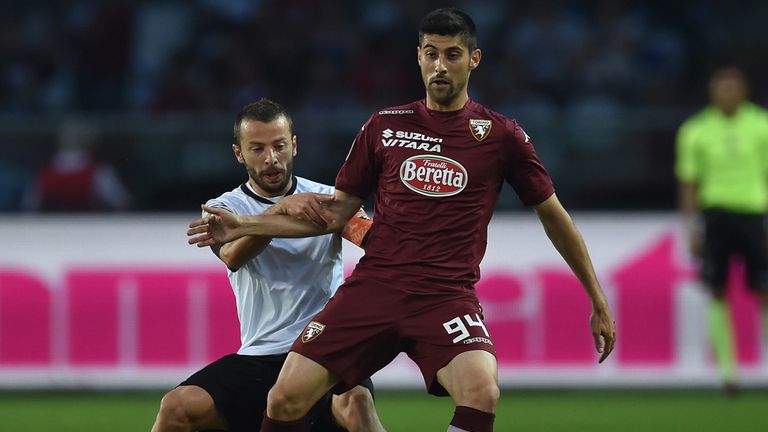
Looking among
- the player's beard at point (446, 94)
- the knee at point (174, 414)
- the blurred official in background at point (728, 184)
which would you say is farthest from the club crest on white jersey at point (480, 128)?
the blurred official in background at point (728, 184)

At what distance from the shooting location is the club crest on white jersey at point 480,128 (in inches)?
206

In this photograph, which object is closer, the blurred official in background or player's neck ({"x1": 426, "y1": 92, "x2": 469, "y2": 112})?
player's neck ({"x1": 426, "y1": 92, "x2": 469, "y2": 112})

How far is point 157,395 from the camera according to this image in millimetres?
10086

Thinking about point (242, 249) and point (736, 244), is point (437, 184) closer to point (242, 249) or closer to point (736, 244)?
point (242, 249)

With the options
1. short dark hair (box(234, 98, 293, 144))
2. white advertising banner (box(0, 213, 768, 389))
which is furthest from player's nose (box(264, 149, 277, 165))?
white advertising banner (box(0, 213, 768, 389))

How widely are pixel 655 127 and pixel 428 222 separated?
586 centimetres

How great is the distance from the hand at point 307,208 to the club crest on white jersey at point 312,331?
1.22 ft

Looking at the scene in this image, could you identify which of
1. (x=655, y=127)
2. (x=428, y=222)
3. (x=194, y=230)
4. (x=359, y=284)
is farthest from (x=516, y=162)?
(x=655, y=127)

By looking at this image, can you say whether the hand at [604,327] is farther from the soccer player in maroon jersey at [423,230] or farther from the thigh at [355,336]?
the thigh at [355,336]

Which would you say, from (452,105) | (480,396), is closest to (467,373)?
(480,396)

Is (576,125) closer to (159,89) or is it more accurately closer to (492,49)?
(492,49)

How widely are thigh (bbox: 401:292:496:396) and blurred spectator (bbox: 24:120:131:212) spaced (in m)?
5.82

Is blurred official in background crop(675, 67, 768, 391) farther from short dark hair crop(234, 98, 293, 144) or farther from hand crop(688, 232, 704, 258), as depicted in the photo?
short dark hair crop(234, 98, 293, 144)

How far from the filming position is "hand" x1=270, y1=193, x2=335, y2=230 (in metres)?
5.18
